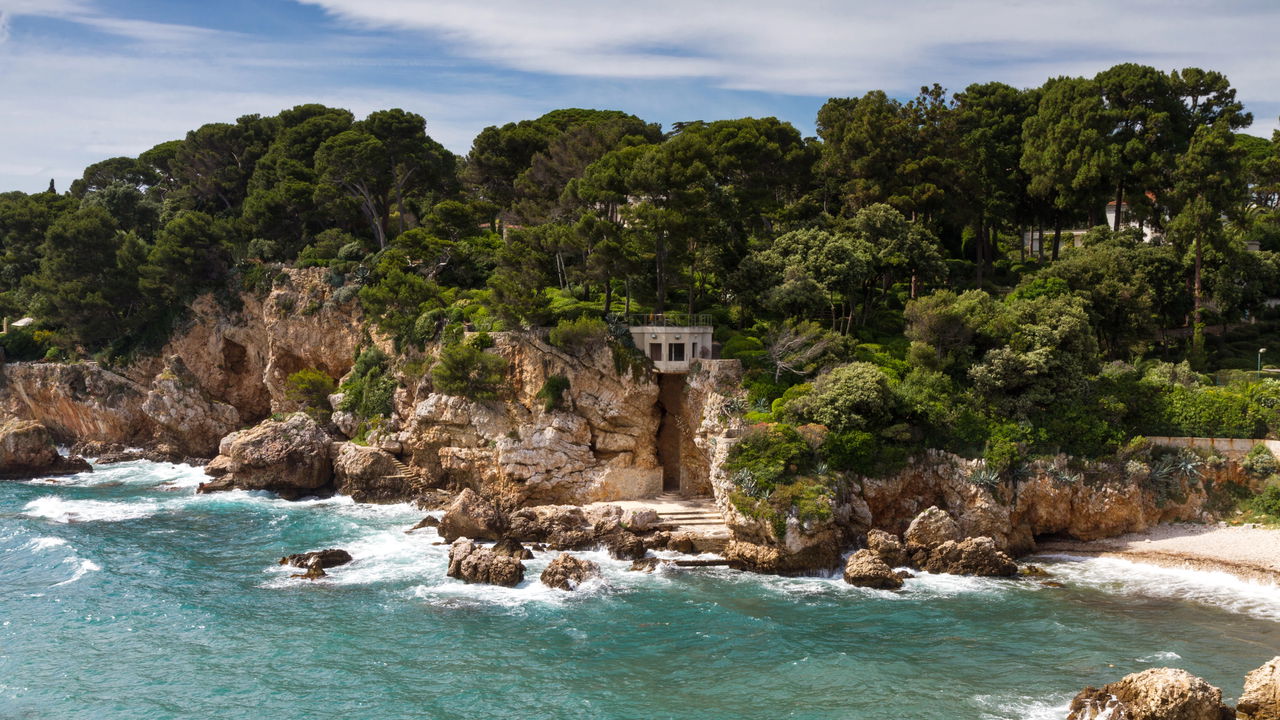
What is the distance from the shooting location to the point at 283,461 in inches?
2030

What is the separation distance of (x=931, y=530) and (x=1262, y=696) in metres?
14.5

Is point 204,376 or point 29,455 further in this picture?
point 204,376

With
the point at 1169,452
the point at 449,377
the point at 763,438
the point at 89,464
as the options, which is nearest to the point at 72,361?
the point at 89,464

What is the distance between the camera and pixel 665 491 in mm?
47625

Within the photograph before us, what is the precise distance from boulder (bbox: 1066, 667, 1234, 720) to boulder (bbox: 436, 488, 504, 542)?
24.8 metres

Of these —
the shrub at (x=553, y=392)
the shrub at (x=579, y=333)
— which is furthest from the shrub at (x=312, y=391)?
the shrub at (x=579, y=333)

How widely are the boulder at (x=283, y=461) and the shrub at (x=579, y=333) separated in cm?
1607

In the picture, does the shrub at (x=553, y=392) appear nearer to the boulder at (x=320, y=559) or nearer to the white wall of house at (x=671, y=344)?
the white wall of house at (x=671, y=344)

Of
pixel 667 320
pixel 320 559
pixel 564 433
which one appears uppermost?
pixel 667 320

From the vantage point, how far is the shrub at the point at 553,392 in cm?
4688

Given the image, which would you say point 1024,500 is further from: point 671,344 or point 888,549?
point 671,344

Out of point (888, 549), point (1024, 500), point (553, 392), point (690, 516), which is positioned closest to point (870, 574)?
point (888, 549)

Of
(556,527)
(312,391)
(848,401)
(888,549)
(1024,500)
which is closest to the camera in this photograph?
(888,549)

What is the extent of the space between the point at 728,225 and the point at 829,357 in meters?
12.3
